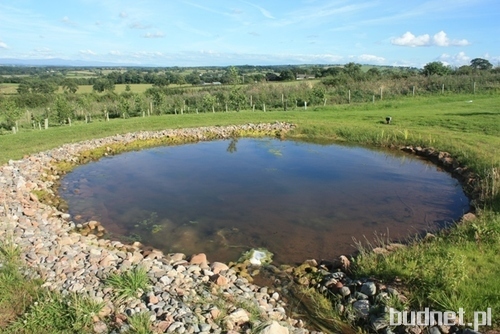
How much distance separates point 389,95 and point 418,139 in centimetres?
2144

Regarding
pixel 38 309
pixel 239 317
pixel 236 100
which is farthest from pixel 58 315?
pixel 236 100

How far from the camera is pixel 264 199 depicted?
10164 mm

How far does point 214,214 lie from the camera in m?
9.07

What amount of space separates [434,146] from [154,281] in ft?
42.8

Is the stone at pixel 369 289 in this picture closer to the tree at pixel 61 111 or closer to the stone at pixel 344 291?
the stone at pixel 344 291

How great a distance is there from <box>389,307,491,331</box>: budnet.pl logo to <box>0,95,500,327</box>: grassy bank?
0.10 metres

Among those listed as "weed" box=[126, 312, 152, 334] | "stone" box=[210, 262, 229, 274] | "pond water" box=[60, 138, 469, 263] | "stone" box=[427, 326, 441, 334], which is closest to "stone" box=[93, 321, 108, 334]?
"weed" box=[126, 312, 152, 334]

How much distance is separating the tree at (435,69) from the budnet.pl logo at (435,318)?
156 feet

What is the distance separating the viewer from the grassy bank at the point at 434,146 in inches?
191

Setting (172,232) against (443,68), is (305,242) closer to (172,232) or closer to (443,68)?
(172,232)

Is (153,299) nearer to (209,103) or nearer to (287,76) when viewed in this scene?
(209,103)

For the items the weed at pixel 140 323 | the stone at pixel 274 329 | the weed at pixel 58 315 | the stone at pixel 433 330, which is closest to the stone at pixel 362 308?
the stone at pixel 433 330

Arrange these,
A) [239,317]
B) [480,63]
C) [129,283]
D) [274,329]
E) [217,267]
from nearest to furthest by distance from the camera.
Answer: [274,329], [239,317], [129,283], [217,267], [480,63]

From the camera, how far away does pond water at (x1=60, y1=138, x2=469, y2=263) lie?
780cm
